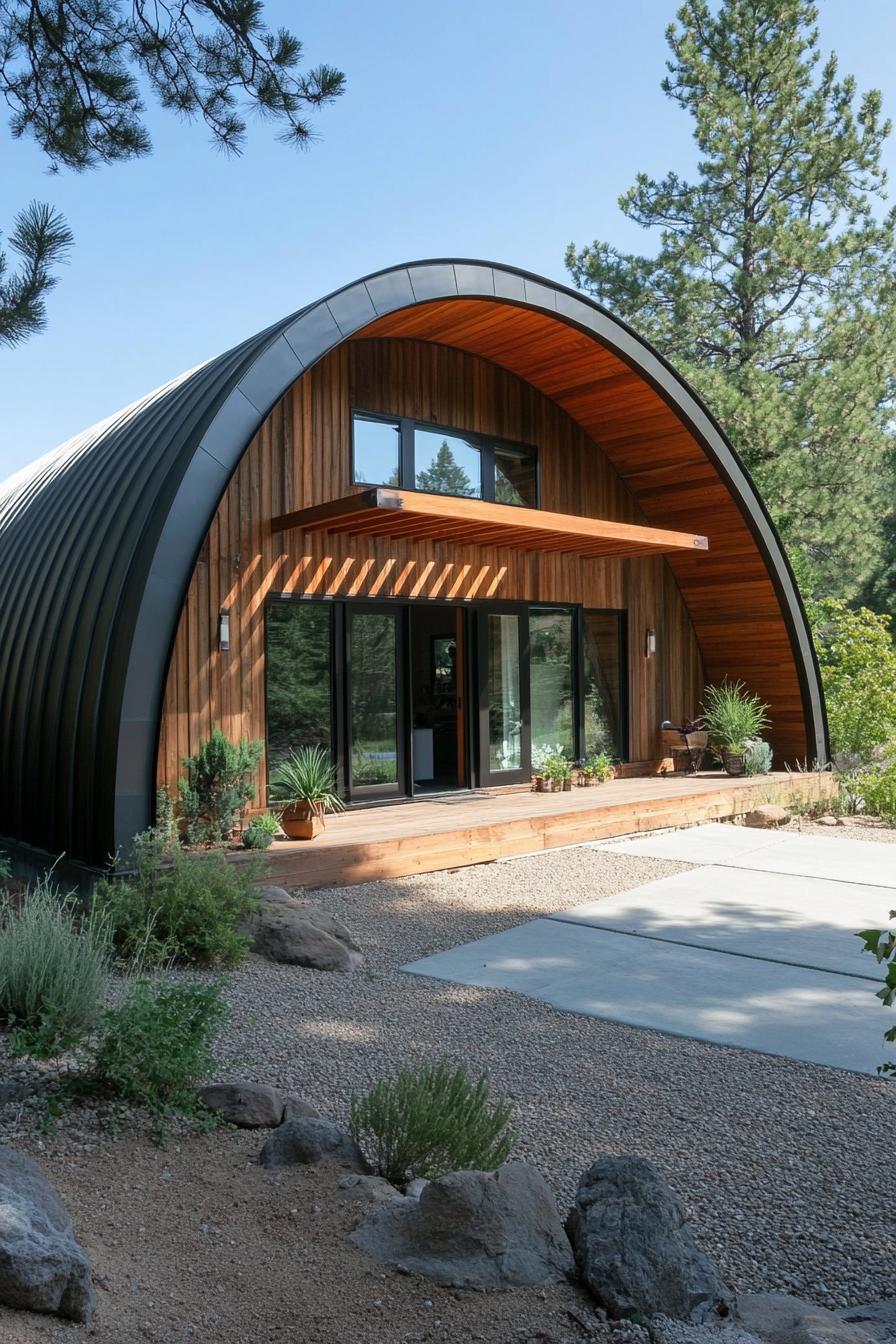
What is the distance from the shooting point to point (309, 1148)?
3.01 meters

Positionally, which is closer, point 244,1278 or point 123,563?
point 244,1278

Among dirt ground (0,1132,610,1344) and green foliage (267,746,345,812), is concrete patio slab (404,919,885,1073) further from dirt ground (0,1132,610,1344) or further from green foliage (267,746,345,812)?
green foliage (267,746,345,812)

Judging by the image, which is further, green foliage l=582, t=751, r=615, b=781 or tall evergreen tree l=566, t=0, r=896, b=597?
tall evergreen tree l=566, t=0, r=896, b=597

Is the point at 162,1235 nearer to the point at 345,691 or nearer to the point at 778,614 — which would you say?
the point at 345,691

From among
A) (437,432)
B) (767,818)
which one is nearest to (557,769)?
(767,818)

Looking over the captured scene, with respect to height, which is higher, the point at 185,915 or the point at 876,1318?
the point at 185,915

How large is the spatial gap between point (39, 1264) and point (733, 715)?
11.8m

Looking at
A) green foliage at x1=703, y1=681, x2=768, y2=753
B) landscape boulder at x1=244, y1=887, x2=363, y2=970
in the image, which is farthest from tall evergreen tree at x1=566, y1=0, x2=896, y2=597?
landscape boulder at x1=244, y1=887, x2=363, y2=970

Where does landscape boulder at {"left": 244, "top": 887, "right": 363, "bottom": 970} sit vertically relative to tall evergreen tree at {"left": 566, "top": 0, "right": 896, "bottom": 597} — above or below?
below

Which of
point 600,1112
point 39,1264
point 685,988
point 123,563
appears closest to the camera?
point 39,1264

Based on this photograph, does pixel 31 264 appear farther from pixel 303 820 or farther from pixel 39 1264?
pixel 303 820

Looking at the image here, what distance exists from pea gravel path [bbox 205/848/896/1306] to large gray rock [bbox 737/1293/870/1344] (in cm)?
24

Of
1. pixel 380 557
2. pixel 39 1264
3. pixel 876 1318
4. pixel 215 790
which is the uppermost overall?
pixel 380 557

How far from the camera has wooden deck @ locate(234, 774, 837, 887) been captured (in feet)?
25.5
